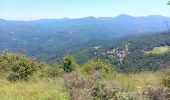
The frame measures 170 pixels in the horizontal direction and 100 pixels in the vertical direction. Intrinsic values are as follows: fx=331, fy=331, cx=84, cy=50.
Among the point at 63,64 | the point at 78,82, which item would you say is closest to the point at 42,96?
the point at 78,82

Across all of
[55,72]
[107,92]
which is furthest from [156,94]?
[55,72]

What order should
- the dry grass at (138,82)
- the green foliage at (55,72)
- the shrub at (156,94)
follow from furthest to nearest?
the green foliage at (55,72) → the dry grass at (138,82) → the shrub at (156,94)

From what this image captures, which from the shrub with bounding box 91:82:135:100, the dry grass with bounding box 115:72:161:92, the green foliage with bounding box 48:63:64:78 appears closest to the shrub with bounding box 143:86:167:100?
the shrub with bounding box 91:82:135:100

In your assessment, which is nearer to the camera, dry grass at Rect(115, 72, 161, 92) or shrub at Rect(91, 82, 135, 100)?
shrub at Rect(91, 82, 135, 100)

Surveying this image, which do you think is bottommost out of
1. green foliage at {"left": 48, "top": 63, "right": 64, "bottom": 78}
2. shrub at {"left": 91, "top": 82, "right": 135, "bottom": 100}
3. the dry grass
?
green foliage at {"left": 48, "top": 63, "right": 64, "bottom": 78}

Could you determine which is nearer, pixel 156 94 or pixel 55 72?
pixel 156 94

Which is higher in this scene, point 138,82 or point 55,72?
point 138,82

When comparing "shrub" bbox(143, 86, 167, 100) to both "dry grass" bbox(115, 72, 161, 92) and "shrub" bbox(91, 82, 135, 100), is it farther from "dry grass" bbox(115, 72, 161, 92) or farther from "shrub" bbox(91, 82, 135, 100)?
"dry grass" bbox(115, 72, 161, 92)

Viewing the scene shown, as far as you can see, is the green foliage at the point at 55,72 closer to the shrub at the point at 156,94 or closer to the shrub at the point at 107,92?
the shrub at the point at 107,92

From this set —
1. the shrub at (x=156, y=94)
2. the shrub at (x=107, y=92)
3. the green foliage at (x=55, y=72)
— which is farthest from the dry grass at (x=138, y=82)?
the green foliage at (x=55, y=72)

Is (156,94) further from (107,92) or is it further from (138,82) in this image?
(138,82)

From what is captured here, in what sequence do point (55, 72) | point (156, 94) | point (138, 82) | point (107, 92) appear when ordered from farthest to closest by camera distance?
point (55, 72) → point (138, 82) → point (107, 92) → point (156, 94)

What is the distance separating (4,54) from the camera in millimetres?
25625

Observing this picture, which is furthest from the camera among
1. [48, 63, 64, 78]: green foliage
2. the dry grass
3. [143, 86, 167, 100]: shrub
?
[48, 63, 64, 78]: green foliage
